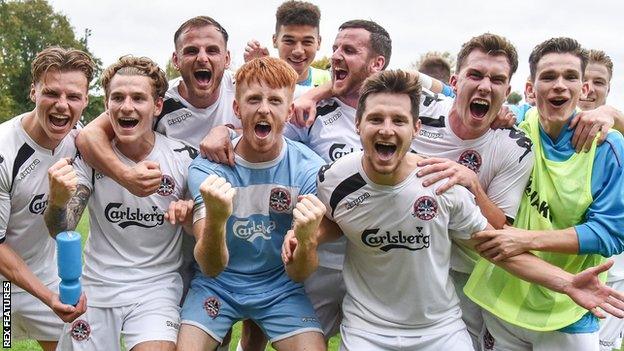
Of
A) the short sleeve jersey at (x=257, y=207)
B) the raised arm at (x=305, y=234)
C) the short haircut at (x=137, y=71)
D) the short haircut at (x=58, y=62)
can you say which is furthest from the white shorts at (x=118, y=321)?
the short haircut at (x=58, y=62)

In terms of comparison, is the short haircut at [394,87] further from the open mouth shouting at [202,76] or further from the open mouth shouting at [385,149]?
the open mouth shouting at [202,76]

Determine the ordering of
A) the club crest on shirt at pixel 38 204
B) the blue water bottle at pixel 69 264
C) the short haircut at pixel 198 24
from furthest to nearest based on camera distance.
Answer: the short haircut at pixel 198 24 < the club crest on shirt at pixel 38 204 < the blue water bottle at pixel 69 264

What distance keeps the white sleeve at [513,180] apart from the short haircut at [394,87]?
0.72m

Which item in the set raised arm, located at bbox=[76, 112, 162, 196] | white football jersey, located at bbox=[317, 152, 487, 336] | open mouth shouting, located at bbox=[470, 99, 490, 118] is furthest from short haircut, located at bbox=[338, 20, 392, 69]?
raised arm, located at bbox=[76, 112, 162, 196]

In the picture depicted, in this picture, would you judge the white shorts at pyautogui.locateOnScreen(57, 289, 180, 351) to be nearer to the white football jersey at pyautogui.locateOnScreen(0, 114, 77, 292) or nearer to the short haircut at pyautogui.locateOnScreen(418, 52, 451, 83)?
the white football jersey at pyautogui.locateOnScreen(0, 114, 77, 292)

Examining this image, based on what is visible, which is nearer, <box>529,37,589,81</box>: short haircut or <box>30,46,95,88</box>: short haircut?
<box>529,37,589,81</box>: short haircut

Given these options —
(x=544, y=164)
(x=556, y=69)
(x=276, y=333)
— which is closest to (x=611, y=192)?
(x=544, y=164)

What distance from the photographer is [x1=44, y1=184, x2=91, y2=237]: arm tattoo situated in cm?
470

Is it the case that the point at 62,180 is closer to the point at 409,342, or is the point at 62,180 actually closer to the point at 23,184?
the point at 23,184

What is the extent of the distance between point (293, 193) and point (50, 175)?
1516 millimetres

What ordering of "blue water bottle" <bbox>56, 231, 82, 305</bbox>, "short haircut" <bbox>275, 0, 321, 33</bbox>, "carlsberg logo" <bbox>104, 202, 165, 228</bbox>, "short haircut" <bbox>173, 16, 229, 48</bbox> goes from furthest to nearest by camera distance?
1. "short haircut" <bbox>275, 0, 321, 33</bbox>
2. "short haircut" <bbox>173, 16, 229, 48</bbox>
3. "carlsberg logo" <bbox>104, 202, 165, 228</bbox>
4. "blue water bottle" <bbox>56, 231, 82, 305</bbox>

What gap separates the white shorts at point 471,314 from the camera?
16.5 ft

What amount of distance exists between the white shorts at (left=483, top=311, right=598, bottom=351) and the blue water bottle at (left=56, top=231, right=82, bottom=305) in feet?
8.88

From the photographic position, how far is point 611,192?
4.47 m
